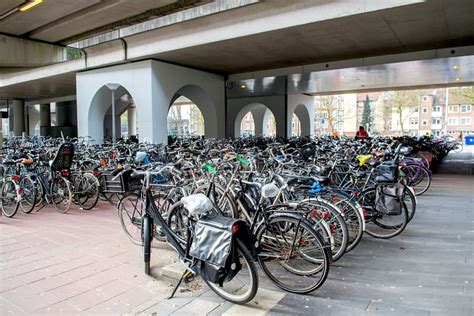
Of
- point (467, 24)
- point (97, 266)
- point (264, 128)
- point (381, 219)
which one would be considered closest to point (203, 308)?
point (97, 266)

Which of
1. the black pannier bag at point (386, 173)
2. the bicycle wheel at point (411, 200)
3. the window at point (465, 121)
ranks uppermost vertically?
the window at point (465, 121)

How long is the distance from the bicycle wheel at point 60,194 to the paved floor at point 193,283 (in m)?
0.81

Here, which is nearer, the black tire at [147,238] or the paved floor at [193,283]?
the paved floor at [193,283]

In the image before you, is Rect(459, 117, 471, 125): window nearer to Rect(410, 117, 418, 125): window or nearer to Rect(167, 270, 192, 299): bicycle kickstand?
Rect(410, 117, 418, 125): window

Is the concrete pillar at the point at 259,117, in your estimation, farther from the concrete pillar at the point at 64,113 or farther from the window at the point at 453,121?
the window at the point at 453,121

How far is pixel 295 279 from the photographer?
9.77 ft

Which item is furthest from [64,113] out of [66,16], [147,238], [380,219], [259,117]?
Answer: [380,219]

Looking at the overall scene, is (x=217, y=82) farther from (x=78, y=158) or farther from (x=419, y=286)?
(x=419, y=286)

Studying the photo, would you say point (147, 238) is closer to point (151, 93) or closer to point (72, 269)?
point (72, 269)

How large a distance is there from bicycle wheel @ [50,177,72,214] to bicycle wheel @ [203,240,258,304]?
3493mm

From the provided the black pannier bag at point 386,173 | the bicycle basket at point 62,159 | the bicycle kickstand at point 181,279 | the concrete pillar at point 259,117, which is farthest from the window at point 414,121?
the bicycle kickstand at point 181,279

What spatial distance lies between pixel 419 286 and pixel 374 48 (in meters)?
8.43

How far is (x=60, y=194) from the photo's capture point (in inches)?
217

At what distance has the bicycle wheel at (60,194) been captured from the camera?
5414 mm
